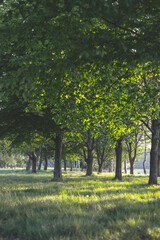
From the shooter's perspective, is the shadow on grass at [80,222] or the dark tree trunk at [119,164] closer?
the shadow on grass at [80,222]

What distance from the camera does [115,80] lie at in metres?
8.93

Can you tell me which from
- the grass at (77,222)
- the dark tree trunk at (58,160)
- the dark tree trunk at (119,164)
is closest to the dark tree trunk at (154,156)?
the dark tree trunk at (119,164)

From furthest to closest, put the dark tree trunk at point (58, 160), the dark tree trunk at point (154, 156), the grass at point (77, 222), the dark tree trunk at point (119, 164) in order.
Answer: the dark tree trunk at point (119, 164), the dark tree trunk at point (58, 160), the dark tree trunk at point (154, 156), the grass at point (77, 222)

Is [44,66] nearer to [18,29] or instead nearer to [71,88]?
[18,29]

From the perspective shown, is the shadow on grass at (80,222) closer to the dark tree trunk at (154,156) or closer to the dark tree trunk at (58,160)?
the dark tree trunk at (154,156)

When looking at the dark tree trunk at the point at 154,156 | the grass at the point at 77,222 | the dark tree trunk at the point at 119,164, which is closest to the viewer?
the grass at the point at 77,222

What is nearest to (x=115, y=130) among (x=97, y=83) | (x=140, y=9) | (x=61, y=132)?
(x=97, y=83)

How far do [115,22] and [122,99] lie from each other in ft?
19.5

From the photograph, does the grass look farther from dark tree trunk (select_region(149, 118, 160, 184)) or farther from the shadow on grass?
A: dark tree trunk (select_region(149, 118, 160, 184))

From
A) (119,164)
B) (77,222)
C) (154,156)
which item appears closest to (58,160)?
(119,164)

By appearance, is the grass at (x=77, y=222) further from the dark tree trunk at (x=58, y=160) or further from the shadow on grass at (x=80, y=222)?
the dark tree trunk at (x=58, y=160)

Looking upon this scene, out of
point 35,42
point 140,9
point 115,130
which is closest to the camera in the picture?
point 140,9

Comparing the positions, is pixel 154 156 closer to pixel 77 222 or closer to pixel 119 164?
pixel 119 164

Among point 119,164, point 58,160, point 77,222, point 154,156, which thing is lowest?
point 119,164
